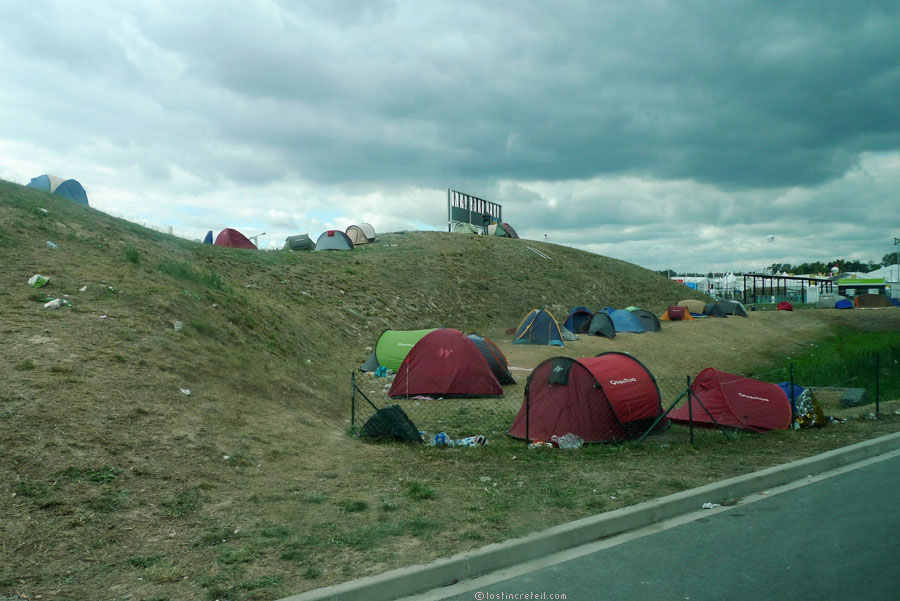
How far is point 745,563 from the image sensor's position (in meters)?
4.93

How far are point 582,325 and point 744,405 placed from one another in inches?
828

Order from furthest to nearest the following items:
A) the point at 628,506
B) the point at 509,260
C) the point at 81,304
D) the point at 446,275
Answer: the point at 509,260 → the point at 446,275 → the point at 81,304 → the point at 628,506

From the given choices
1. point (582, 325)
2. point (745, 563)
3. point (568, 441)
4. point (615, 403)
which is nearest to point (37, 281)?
point (568, 441)

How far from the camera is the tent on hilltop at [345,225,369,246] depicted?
4450cm

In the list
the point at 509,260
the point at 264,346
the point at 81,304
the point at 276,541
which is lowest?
the point at 276,541

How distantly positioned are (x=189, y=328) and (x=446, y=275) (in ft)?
84.1

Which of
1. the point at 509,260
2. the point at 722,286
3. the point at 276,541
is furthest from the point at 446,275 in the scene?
the point at 722,286

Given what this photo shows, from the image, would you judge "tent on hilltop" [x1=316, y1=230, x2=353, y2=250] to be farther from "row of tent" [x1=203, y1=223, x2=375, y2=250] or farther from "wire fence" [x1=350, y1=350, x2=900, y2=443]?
"wire fence" [x1=350, y1=350, x2=900, y2=443]

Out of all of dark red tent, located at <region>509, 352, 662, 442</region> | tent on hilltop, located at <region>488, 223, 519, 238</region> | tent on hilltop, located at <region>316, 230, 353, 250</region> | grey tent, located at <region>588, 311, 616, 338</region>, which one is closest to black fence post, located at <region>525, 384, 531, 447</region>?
dark red tent, located at <region>509, 352, 662, 442</region>

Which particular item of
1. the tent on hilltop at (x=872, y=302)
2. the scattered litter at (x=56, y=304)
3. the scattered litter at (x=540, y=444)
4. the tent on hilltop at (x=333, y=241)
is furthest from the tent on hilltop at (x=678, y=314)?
the scattered litter at (x=56, y=304)

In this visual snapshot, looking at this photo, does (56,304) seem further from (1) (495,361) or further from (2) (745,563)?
(2) (745,563)

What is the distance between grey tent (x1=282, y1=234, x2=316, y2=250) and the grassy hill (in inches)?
758

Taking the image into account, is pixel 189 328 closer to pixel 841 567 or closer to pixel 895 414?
pixel 841 567

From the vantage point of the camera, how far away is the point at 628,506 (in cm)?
620
